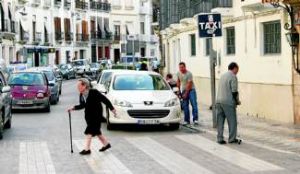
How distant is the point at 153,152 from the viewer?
44.3 feet

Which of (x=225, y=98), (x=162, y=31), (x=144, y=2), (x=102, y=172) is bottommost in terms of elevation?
(x=102, y=172)

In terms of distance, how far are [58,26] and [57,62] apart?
12.7 ft

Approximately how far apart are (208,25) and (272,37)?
312cm

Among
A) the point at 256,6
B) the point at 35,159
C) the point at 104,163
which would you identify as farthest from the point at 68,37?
the point at 104,163

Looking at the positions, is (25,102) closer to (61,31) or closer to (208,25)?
(208,25)

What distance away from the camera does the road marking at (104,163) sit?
37.4 ft

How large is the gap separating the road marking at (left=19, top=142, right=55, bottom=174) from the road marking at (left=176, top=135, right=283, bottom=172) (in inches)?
127

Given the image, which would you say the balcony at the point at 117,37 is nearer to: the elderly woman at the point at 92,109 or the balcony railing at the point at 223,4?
the balcony railing at the point at 223,4

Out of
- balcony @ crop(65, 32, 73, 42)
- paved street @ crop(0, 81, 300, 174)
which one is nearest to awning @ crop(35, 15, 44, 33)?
balcony @ crop(65, 32, 73, 42)

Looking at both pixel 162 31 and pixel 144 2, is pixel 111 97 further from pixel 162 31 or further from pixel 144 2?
pixel 144 2

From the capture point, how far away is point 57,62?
72.7 m

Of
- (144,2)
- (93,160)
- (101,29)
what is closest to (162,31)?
(93,160)

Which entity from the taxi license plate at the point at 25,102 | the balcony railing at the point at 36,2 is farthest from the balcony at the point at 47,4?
the taxi license plate at the point at 25,102

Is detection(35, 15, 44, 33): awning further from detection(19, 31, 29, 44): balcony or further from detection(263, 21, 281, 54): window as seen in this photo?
detection(263, 21, 281, 54): window
